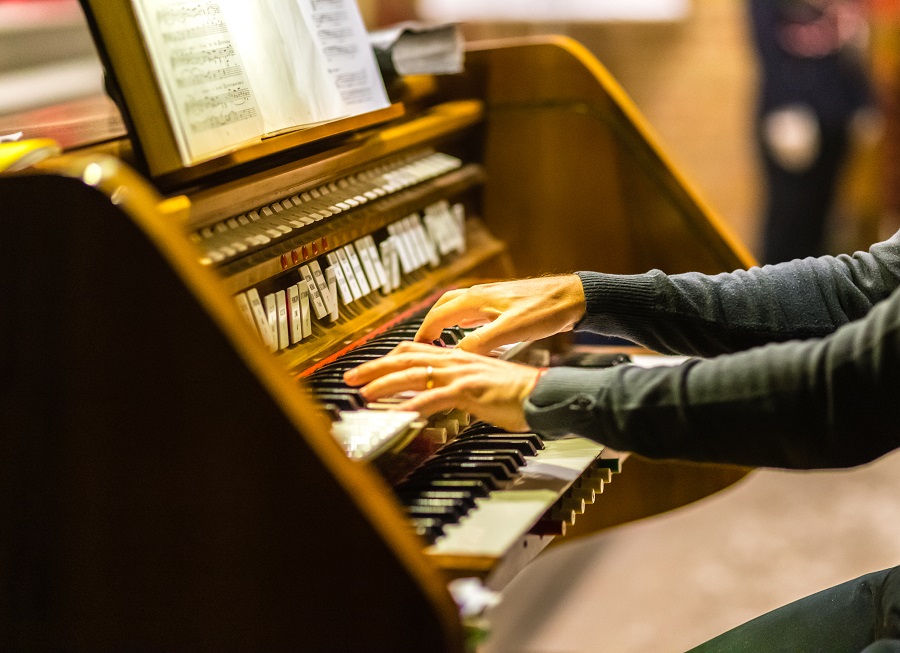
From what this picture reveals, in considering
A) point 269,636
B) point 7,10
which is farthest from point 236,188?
point 7,10

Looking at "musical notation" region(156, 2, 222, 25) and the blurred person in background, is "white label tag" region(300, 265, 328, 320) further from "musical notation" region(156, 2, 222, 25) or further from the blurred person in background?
the blurred person in background

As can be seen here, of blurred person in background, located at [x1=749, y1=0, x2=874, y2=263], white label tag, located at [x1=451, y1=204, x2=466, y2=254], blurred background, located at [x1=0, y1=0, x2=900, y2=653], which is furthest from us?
blurred person in background, located at [x1=749, y1=0, x2=874, y2=263]

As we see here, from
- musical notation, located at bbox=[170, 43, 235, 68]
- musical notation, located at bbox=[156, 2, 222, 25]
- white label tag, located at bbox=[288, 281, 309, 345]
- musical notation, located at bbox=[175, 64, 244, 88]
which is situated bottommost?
white label tag, located at bbox=[288, 281, 309, 345]

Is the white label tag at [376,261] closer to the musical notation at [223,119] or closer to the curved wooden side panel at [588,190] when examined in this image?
the musical notation at [223,119]

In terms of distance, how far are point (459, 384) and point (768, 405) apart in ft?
1.05

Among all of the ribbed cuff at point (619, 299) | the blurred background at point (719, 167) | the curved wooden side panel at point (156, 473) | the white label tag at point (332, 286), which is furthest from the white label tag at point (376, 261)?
the blurred background at point (719, 167)

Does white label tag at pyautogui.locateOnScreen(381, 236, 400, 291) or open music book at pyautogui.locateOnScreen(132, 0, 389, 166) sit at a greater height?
open music book at pyautogui.locateOnScreen(132, 0, 389, 166)

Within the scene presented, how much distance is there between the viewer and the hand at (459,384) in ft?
3.60

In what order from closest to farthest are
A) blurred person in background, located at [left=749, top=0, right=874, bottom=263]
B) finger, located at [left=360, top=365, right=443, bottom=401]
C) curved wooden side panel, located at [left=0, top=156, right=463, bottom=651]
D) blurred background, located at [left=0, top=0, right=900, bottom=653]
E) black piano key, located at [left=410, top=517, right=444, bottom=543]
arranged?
curved wooden side panel, located at [left=0, top=156, right=463, bottom=651]
black piano key, located at [left=410, top=517, right=444, bottom=543]
finger, located at [left=360, top=365, right=443, bottom=401]
blurred background, located at [left=0, top=0, right=900, bottom=653]
blurred person in background, located at [left=749, top=0, right=874, bottom=263]

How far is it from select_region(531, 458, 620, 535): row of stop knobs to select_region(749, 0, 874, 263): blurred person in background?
2.98 metres

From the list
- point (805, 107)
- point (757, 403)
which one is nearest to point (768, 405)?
point (757, 403)

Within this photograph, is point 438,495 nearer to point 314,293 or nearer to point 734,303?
point 314,293

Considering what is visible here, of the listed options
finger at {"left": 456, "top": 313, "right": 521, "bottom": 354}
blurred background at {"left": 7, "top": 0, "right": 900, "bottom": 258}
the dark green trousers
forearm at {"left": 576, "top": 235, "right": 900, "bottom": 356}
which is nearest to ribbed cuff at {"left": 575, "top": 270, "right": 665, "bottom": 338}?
forearm at {"left": 576, "top": 235, "right": 900, "bottom": 356}

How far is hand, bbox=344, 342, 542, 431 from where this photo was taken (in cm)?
110
